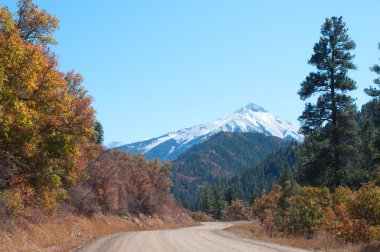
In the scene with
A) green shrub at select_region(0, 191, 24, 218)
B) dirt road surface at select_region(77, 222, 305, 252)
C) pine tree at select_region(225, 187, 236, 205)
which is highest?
green shrub at select_region(0, 191, 24, 218)

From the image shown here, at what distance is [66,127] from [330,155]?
63.9 ft

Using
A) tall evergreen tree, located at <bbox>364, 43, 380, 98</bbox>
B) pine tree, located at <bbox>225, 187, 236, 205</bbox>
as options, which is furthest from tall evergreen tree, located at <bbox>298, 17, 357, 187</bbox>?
pine tree, located at <bbox>225, 187, 236, 205</bbox>

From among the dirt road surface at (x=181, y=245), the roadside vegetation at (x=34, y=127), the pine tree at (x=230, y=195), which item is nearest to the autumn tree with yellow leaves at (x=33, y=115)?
the roadside vegetation at (x=34, y=127)

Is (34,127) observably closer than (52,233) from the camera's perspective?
Yes

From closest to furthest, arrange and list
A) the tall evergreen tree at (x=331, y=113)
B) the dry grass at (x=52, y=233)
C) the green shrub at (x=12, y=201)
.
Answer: the green shrub at (x=12, y=201) < the dry grass at (x=52, y=233) < the tall evergreen tree at (x=331, y=113)

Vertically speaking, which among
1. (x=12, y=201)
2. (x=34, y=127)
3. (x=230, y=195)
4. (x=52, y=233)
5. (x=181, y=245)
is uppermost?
(x=34, y=127)

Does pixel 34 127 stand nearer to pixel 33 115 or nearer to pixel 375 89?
pixel 33 115

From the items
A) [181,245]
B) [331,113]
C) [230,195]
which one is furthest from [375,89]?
[230,195]

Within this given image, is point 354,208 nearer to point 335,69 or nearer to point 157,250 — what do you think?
point 157,250

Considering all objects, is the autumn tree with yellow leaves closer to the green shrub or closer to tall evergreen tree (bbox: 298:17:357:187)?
the green shrub

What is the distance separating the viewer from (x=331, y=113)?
92.7ft

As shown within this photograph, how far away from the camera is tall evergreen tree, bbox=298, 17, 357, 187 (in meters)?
27.6

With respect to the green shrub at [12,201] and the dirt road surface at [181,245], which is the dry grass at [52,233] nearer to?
the green shrub at [12,201]

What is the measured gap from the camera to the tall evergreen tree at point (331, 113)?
2756 cm
